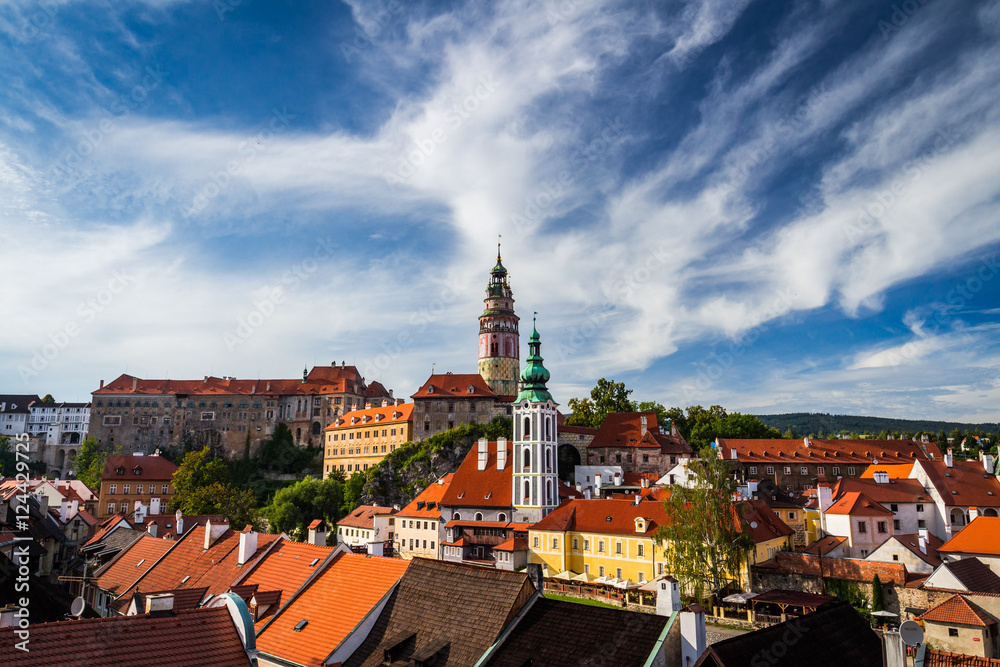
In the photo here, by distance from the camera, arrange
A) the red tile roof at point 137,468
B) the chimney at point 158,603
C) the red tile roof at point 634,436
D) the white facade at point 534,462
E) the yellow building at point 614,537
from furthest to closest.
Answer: the red tile roof at point 137,468, the red tile roof at point 634,436, the white facade at point 534,462, the yellow building at point 614,537, the chimney at point 158,603

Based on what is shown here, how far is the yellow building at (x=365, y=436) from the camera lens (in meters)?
90.8

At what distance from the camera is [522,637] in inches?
601

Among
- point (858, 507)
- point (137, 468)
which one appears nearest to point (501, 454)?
point (858, 507)

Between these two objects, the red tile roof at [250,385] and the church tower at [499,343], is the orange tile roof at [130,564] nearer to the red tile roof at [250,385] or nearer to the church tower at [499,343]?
the church tower at [499,343]

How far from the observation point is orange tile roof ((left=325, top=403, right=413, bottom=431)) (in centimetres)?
9131

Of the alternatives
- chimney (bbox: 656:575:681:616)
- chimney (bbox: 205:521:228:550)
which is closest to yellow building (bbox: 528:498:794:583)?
chimney (bbox: 205:521:228:550)

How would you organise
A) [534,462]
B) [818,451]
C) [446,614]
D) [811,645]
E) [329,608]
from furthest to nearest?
[818,451], [534,462], [329,608], [446,614], [811,645]

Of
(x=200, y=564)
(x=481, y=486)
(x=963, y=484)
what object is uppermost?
(x=963, y=484)

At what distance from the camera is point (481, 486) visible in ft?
201

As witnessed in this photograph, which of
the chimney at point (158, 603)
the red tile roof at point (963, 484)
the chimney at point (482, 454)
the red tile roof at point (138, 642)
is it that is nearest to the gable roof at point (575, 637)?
the red tile roof at point (138, 642)

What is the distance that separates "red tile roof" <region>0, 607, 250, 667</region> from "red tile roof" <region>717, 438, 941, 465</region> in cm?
6715

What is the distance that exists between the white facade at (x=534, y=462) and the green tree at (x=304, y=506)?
73.9ft

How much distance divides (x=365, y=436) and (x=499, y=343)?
22940 millimetres

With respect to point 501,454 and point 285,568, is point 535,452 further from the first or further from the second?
point 285,568
